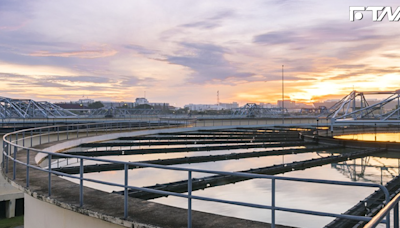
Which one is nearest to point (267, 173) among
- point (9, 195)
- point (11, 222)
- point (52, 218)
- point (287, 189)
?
point (287, 189)

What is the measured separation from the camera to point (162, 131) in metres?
31.7

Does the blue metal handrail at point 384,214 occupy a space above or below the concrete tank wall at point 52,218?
above

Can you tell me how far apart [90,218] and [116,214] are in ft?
2.46

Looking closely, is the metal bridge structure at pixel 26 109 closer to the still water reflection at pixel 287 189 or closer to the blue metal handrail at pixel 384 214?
the still water reflection at pixel 287 189

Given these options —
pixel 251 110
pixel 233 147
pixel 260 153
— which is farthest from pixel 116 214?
pixel 251 110

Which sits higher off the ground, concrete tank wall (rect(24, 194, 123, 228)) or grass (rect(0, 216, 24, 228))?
concrete tank wall (rect(24, 194, 123, 228))

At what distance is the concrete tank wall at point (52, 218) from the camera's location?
21.9 ft

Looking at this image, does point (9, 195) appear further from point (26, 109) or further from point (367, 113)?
point (26, 109)

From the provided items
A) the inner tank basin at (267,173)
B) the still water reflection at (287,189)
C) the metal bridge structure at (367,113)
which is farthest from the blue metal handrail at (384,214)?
the metal bridge structure at (367,113)

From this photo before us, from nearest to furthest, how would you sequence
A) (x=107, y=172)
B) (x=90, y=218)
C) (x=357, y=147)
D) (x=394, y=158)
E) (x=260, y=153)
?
(x=90, y=218) → (x=107, y=172) → (x=394, y=158) → (x=260, y=153) → (x=357, y=147)

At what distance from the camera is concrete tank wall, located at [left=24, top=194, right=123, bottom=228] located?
667 centimetres

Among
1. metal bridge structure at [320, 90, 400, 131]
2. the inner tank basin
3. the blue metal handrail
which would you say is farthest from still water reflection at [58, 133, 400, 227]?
metal bridge structure at [320, 90, 400, 131]

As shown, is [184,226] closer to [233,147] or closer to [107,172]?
[107,172]

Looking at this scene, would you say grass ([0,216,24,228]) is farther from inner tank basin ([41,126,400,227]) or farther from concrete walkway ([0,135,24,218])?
inner tank basin ([41,126,400,227])
